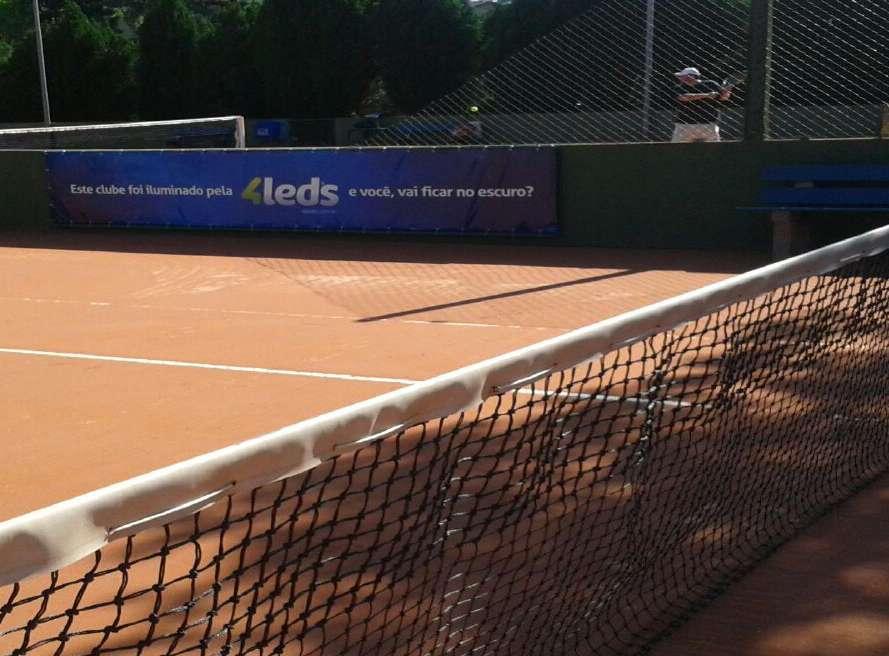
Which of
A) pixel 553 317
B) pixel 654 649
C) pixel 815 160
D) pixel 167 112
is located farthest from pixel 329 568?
pixel 167 112

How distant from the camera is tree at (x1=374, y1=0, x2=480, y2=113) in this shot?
119 ft

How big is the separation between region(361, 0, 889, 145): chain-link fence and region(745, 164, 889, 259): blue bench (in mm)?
841

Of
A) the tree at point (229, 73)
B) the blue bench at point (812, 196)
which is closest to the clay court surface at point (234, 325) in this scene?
the blue bench at point (812, 196)

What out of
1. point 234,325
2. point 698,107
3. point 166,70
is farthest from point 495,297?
point 166,70

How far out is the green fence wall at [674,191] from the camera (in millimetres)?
14336

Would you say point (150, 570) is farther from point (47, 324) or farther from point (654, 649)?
point (47, 324)

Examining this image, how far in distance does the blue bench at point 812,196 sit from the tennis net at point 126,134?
10271 mm

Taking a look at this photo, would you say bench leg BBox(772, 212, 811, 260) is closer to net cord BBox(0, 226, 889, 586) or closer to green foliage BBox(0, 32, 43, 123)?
net cord BBox(0, 226, 889, 586)

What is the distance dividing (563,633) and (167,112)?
129ft

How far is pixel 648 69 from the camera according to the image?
64.2 ft

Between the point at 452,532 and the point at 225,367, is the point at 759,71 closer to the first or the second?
the point at 225,367

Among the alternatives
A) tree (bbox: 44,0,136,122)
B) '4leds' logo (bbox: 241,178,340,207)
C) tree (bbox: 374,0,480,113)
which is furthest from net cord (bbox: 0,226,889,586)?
tree (bbox: 44,0,136,122)

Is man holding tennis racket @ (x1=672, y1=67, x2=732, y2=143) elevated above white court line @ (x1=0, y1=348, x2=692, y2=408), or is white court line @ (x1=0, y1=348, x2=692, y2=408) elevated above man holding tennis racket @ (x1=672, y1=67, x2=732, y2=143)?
man holding tennis racket @ (x1=672, y1=67, x2=732, y2=143)

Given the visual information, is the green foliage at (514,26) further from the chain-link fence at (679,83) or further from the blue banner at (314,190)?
the blue banner at (314,190)
